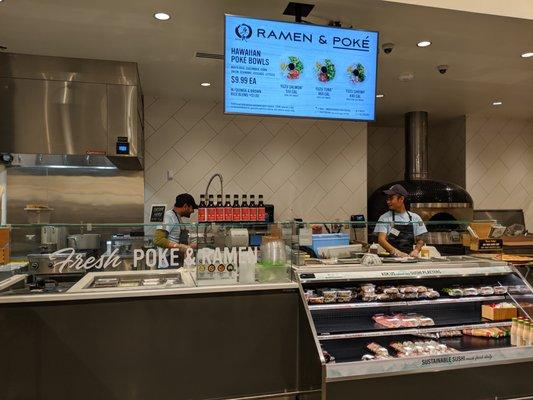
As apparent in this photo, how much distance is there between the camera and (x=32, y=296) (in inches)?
83.3

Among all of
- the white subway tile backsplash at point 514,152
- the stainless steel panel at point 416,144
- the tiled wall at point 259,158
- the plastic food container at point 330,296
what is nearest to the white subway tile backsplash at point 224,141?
the tiled wall at point 259,158

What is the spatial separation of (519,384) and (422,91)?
12.4 ft

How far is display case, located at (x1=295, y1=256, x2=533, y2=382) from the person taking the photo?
2.31 metres

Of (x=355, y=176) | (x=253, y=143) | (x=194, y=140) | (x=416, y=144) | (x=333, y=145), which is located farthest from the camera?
(x=416, y=144)

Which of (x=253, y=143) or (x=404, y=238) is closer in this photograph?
(x=404, y=238)

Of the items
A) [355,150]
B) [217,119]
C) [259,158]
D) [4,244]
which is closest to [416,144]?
[355,150]

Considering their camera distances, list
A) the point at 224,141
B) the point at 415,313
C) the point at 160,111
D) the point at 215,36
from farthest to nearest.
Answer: the point at 224,141 < the point at 160,111 < the point at 215,36 < the point at 415,313

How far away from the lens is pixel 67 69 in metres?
4.11

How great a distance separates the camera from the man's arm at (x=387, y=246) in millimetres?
2967

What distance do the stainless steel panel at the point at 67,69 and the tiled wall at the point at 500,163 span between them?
5282 millimetres

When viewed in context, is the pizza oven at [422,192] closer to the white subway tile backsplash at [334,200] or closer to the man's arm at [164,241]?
the white subway tile backsplash at [334,200]

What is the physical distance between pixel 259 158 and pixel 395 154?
3.08 m

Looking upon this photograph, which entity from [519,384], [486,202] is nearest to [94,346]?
[519,384]

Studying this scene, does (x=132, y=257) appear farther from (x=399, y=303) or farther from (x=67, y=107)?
(x=67, y=107)
